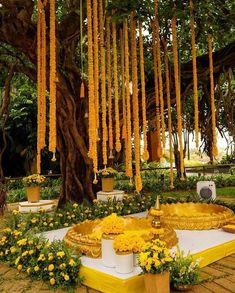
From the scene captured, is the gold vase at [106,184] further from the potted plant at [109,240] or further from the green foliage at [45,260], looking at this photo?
the potted plant at [109,240]

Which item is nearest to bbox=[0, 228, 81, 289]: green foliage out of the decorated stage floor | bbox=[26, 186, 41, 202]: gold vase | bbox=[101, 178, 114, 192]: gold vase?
the decorated stage floor

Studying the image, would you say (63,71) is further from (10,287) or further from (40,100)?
(10,287)

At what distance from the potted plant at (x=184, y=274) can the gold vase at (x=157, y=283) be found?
0.94 feet

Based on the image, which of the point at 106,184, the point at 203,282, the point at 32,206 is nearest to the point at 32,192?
the point at 32,206

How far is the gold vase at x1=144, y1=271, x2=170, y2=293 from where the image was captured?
2.84 m

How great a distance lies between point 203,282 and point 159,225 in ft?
2.20

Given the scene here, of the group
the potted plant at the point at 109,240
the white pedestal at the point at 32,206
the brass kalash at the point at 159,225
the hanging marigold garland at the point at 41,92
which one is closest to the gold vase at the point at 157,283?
the potted plant at the point at 109,240

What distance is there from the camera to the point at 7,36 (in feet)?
17.5

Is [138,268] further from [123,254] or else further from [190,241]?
[190,241]

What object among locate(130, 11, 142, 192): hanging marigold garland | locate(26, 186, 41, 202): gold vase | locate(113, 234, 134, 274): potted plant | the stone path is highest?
locate(130, 11, 142, 192): hanging marigold garland

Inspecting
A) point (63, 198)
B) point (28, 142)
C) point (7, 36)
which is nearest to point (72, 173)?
point (63, 198)

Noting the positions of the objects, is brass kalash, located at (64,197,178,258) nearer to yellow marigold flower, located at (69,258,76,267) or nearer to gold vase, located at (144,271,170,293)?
yellow marigold flower, located at (69,258,76,267)

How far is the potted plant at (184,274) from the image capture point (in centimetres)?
318

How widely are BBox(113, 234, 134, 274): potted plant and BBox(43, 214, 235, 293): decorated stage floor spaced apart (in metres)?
0.05
